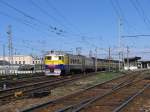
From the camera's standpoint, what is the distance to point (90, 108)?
637 inches

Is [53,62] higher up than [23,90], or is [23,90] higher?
[53,62]

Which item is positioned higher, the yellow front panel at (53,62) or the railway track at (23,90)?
the yellow front panel at (53,62)

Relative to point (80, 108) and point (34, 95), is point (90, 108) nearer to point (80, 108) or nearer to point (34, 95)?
point (80, 108)

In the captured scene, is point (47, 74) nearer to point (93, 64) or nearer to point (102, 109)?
point (93, 64)

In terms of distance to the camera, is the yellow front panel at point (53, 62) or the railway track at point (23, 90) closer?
the railway track at point (23, 90)

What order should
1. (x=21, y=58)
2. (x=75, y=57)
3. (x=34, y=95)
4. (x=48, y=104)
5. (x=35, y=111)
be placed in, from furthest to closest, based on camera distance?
(x=21, y=58)
(x=75, y=57)
(x=34, y=95)
(x=48, y=104)
(x=35, y=111)

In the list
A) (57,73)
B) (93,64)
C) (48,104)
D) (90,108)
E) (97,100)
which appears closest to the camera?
(90,108)

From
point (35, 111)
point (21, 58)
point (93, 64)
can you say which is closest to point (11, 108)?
point (35, 111)

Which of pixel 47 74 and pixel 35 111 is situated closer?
pixel 35 111

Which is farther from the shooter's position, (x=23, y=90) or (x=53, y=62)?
(x=53, y=62)

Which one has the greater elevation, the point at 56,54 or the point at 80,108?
the point at 56,54

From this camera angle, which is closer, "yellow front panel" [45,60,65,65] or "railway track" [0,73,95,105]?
"railway track" [0,73,95,105]

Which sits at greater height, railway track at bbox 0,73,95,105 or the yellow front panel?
the yellow front panel

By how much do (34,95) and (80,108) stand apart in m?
6.11
